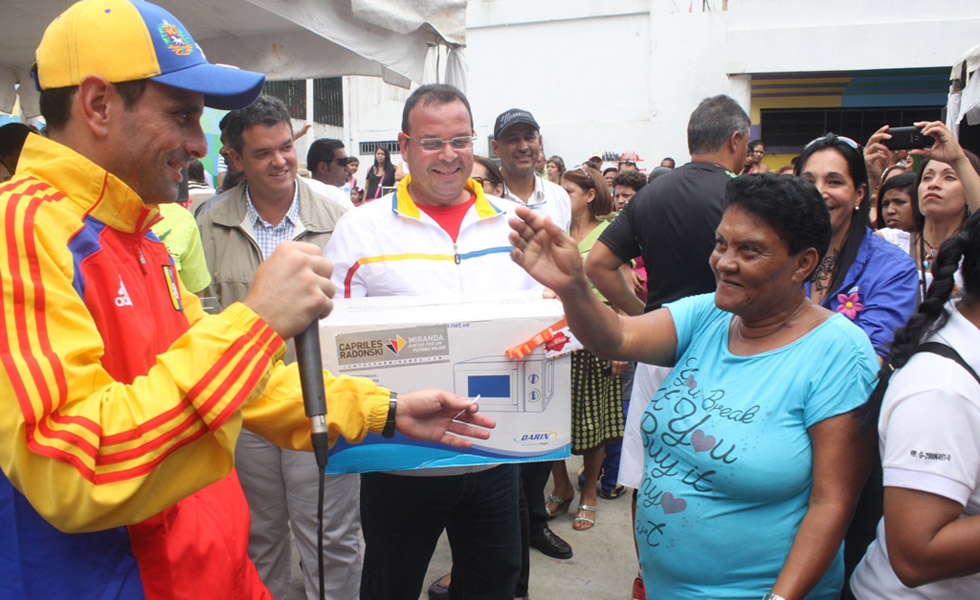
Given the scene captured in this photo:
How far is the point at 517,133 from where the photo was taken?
4730mm

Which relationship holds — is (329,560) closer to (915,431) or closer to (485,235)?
(485,235)

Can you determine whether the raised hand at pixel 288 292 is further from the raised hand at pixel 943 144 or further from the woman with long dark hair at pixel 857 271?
the raised hand at pixel 943 144

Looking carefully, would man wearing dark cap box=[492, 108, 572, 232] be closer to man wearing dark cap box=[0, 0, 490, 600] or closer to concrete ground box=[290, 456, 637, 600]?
concrete ground box=[290, 456, 637, 600]

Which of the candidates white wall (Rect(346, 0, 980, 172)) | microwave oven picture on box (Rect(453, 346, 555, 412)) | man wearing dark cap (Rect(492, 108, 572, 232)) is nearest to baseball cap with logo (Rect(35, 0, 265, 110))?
microwave oven picture on box (Rect(453, 346, 555, 412))

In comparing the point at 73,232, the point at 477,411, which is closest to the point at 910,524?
the point at 477,411

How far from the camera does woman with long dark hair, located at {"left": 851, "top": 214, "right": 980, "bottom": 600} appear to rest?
1.51 m

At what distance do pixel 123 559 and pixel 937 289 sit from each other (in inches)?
75.1

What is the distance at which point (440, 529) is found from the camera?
101 inches

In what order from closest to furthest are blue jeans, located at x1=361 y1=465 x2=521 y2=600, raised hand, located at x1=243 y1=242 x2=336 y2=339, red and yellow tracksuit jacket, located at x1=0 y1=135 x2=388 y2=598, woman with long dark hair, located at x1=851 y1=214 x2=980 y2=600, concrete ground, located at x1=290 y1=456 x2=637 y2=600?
red and yellow tracksuit jacket, located at x1=0 y1=135 x2=388 y2=598 < raised hand, located at x1=243 y1=242 x2=336 y2=339 < woman with long dark hair, located at x1=851 y1=214 x2=980 y2=600 < blue jeans, located at x1=361 y1=465 x2=521 y2=600 < concrete ground, located at x1=290 y1=456 x2=637 y2=600

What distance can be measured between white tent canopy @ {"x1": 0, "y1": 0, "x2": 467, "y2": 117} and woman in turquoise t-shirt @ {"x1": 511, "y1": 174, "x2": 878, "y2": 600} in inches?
115

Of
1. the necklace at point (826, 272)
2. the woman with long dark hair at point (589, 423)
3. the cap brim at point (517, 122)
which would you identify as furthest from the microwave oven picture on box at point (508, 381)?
the cap brim at point (517, 122)

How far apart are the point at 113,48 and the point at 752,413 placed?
1.70 metres

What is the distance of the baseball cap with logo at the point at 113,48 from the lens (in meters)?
1.33

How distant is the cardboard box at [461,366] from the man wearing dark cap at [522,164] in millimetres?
2710
